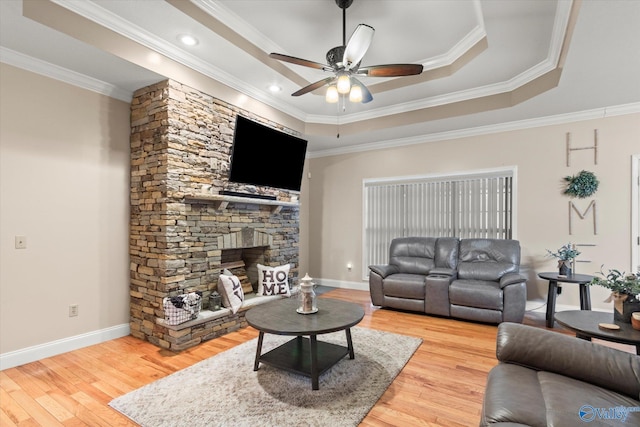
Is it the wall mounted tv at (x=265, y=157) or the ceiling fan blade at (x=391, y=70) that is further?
the wall mounted tv at (x=265, y=157)

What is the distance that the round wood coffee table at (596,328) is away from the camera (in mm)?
1971

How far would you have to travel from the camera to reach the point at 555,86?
136 inches

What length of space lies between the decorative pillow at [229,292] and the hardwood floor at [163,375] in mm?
326

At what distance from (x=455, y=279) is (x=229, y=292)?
2.96 metres

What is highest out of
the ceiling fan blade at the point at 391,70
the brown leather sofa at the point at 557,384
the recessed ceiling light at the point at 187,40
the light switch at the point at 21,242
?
the recessed ceiling light at the point at 187,40

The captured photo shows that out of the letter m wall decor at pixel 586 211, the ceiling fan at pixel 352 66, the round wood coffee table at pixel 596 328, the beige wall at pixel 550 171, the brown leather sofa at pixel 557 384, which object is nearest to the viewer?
the brown leather sofa at pixel 557 384

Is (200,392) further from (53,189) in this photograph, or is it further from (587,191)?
(587,191)

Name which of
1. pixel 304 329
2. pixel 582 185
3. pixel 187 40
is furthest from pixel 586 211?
pixel 187 40

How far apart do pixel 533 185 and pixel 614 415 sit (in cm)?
396

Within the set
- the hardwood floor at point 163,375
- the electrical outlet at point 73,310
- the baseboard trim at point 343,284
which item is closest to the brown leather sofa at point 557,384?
the hardwood floor at point 163,375

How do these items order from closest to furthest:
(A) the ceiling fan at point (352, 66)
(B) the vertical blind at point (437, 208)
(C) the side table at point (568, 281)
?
(A) the ceiling fan at point (352, 66) < (C) the side table at point (568, 281) < (B) the vertical blind at point (437, 208)

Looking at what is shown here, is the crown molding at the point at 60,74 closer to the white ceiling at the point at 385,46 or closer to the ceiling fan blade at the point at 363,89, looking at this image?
the white ceiling at the point at 385,46

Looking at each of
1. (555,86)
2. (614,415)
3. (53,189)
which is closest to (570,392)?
(614,415)

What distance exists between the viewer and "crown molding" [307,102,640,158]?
407 centimetres
